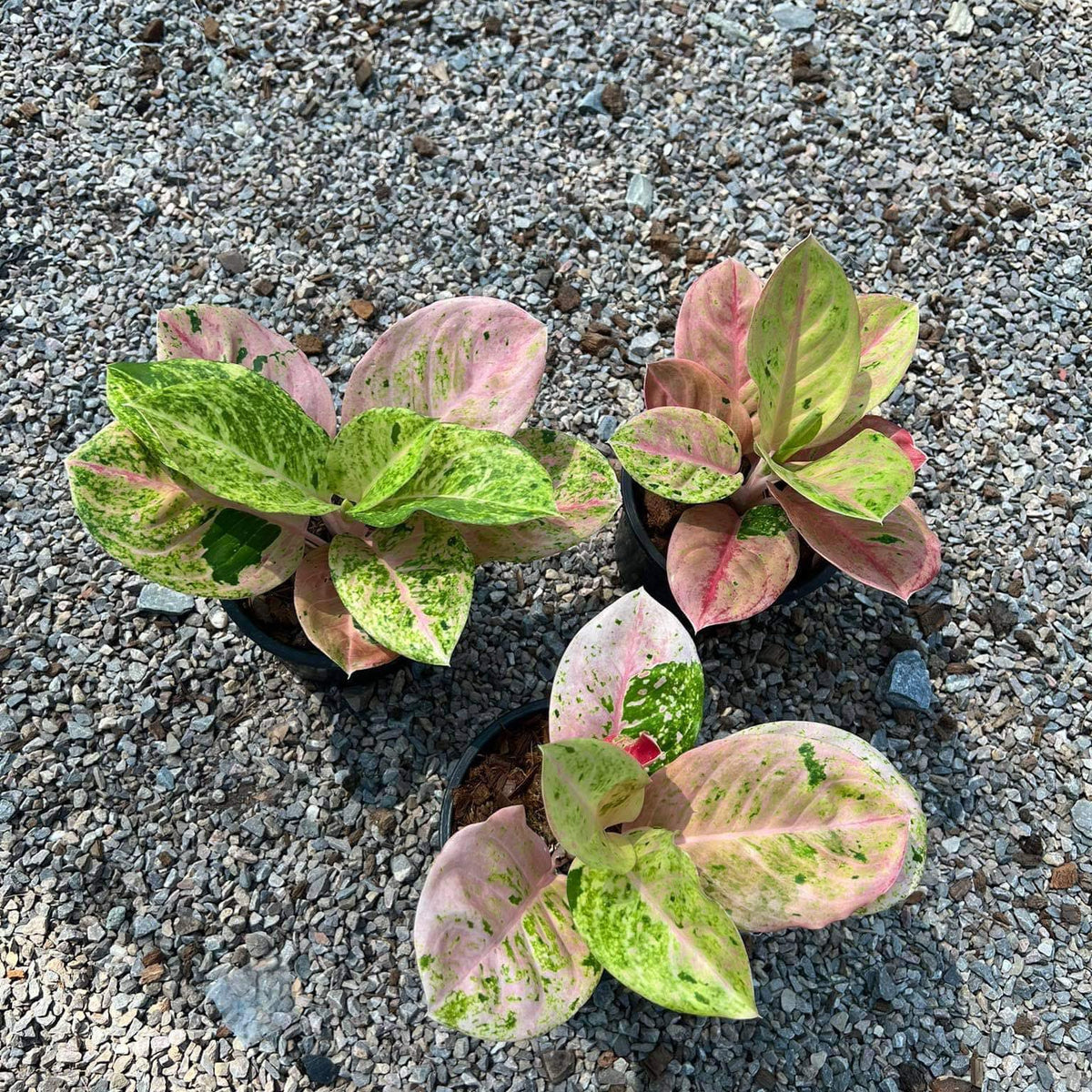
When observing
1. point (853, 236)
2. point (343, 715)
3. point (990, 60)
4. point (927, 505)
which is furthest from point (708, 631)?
point (990, 60)

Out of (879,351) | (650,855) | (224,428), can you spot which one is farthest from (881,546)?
(224,428)

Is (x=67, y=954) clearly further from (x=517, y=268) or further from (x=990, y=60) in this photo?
(x=990, y=60)

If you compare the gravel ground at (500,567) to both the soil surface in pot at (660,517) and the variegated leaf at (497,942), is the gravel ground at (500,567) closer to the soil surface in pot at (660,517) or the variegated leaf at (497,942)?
the soil surface in pot at (660,517)

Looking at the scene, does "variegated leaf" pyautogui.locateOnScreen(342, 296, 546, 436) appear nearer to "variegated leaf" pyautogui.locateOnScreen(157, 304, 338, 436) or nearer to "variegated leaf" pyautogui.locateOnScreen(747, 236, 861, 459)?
"variegated leaf" pyautogui.locateOnScreen(157, 304, 338, 436)

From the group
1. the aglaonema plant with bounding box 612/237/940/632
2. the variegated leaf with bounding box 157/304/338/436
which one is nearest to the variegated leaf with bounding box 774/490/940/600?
the aglaonema plant with bounding box 612/237/940/632

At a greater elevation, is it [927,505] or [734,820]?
[734,820]

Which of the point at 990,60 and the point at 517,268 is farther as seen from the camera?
the point at 990,60
